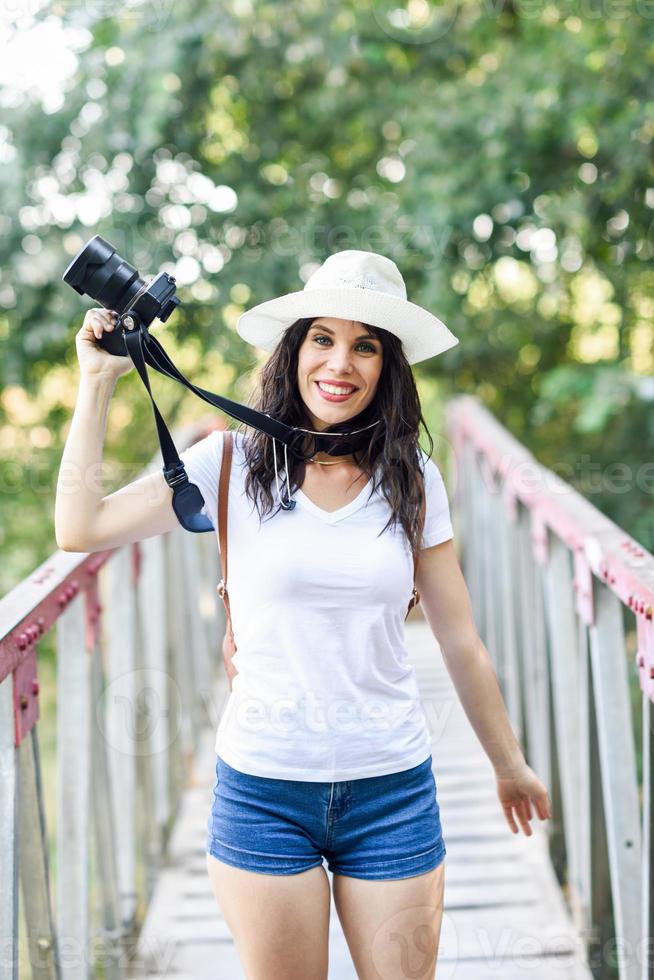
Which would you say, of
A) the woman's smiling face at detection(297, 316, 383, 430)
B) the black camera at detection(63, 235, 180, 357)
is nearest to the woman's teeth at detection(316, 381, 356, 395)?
the woman's smiling face at detection(297, 316, 383, 430)

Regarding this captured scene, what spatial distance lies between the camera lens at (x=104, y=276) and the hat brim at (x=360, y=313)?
18 cm

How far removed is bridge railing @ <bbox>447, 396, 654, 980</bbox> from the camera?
164cm

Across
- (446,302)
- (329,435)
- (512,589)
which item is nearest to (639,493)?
(446,302)

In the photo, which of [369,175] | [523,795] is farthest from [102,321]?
[369,175]

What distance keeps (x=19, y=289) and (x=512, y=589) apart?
2735 millimetres

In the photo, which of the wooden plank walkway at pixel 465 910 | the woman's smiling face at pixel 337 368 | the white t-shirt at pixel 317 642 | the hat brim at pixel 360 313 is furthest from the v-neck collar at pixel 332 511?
the wooden plank walkway at pixel 465 910

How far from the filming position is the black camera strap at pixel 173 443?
1347 mm

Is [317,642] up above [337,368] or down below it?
below

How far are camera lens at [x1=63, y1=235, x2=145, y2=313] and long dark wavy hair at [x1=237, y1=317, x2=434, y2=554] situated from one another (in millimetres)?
242

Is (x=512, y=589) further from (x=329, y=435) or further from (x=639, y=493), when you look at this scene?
(x=329, y=435)

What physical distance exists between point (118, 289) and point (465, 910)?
1.61 meters

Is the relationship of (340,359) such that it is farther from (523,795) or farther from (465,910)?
(465,910)

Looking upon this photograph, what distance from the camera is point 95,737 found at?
2010 mm

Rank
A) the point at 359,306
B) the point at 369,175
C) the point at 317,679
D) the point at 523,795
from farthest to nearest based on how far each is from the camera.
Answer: the point at 369,175 → the point at 523,795 → the point at 359,306 → the point at 317,679
